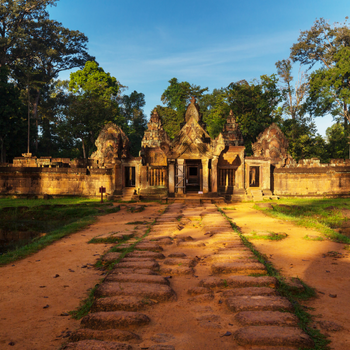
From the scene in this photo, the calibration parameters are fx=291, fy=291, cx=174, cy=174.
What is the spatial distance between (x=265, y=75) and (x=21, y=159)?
26391 millimetres

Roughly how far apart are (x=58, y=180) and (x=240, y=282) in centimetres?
1729

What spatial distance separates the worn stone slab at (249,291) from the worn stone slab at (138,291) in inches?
25.2

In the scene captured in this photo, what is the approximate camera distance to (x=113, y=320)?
276cm

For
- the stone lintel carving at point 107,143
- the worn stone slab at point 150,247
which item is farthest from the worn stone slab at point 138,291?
the stone lintel carving at point 107,143

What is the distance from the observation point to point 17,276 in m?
4.41

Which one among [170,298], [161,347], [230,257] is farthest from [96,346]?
[230,257]

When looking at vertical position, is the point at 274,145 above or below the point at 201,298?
above

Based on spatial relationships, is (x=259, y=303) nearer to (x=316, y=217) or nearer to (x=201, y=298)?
(x=201, y=298)

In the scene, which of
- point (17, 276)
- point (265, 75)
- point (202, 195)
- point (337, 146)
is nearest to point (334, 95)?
point (337, 146)

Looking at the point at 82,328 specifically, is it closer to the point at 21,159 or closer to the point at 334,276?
the point at 334,276

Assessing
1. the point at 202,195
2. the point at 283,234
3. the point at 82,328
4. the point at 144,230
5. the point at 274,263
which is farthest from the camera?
the point at 202,195

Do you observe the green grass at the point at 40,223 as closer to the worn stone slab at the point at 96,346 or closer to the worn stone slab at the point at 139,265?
the worn stone slab at the point at 139,265

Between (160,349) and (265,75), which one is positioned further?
(265,75)

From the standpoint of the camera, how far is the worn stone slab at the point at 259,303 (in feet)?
9.80
